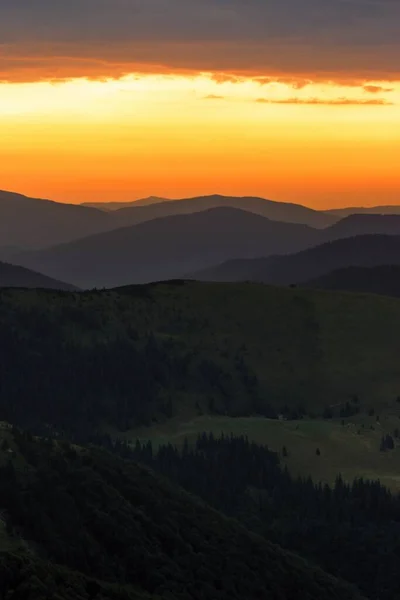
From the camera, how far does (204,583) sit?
449 ft

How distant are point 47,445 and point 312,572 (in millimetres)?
31874

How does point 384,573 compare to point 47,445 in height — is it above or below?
below

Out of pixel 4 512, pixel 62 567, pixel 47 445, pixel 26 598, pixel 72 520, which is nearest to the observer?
pixel 26 598

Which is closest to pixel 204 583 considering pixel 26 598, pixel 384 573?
pixel 26 598

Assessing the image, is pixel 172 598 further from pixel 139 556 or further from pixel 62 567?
pixel 62 567

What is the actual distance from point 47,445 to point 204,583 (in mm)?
19632

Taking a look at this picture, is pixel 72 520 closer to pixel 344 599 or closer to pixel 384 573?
pixel 344 599

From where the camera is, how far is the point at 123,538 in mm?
133250

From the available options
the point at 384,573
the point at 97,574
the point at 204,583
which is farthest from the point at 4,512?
the point at 384,573

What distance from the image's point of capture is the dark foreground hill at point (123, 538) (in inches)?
4764

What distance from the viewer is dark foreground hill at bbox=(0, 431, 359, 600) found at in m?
121

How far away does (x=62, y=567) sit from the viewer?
11094 centimetres

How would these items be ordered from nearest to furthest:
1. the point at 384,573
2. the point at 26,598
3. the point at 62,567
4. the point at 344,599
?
1. the point at 26,598
2. the point at 62,567
3. the point at 344,599
4. the point at 384,573

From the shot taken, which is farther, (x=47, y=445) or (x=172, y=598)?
(x=47, y=445)
